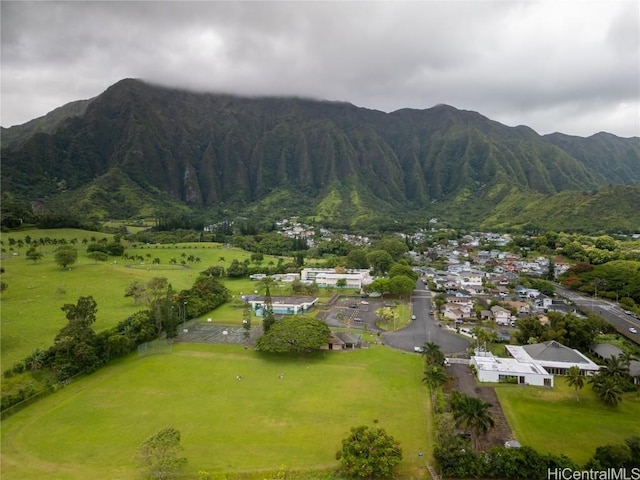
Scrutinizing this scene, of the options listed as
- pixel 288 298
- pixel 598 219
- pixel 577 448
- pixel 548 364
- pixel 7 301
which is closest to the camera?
pixel 577 448

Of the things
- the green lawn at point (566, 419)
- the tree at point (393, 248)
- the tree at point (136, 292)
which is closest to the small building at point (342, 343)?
the green lawn at point (566, 419)

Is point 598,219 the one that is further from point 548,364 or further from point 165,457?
point 165,457

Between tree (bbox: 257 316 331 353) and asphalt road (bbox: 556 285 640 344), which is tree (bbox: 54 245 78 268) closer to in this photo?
tree (bbox: 257 316 331 353)

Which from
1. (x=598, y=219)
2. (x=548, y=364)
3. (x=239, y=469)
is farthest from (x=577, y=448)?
(x=598, y=219)

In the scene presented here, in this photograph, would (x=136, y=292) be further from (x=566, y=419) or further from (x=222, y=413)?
(x=566, y=419)

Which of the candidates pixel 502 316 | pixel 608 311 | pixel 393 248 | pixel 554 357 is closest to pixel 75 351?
pixel 554 357

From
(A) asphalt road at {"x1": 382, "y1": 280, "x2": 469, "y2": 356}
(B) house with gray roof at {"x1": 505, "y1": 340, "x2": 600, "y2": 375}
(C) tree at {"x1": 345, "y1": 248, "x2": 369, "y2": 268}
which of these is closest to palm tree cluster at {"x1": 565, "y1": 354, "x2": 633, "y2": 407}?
(B) house with gray roof at {"x1": 505, "y1": 340, "x2": 600, "y2": 375}
